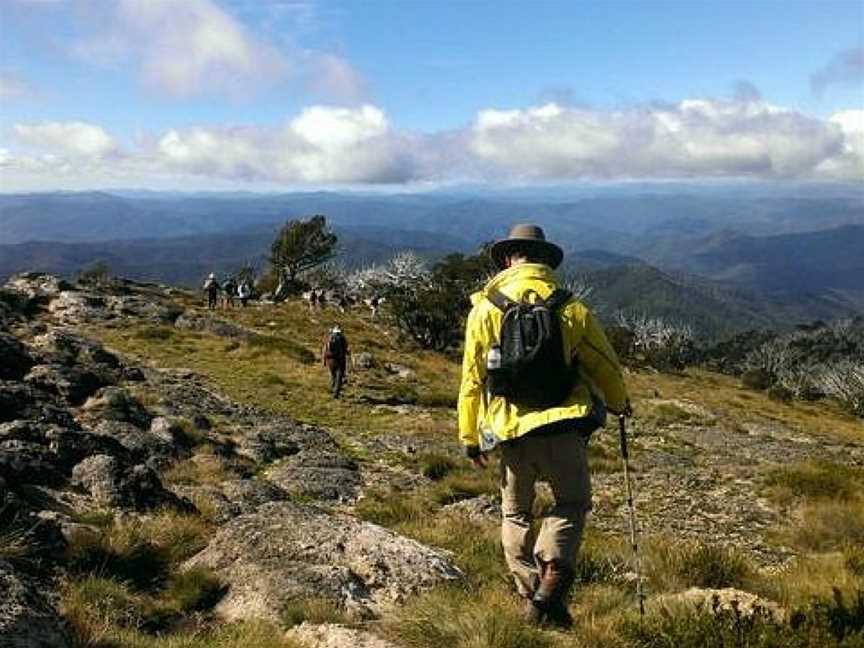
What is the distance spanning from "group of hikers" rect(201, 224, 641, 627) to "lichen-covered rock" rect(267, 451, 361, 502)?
22.6 feet

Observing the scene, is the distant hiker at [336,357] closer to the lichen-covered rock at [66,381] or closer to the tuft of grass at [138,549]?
the lichen-covered rock at [66,381]

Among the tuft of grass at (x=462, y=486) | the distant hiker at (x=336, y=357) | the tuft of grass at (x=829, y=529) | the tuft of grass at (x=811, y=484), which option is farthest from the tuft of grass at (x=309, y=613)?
the distant hiker at (x=336, y=357)

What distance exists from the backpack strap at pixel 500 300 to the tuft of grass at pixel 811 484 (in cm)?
1105

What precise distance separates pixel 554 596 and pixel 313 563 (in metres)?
2.49

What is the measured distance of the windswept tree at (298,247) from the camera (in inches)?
3056

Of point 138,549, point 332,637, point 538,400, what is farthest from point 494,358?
point 138,549

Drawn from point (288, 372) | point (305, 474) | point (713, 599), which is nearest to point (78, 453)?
point (305, 474)

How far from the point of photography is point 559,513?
6.01 meters

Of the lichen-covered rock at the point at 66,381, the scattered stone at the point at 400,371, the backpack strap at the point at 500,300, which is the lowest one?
the scattered stone at the point at 400,371

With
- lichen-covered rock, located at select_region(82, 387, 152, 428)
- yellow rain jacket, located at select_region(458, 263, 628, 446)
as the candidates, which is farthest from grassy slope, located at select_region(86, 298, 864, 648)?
lichen-covered rock, located at select_region(82, 387, 152, 428)

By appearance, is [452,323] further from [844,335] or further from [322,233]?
[844,335]

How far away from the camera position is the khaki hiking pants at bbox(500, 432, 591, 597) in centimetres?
590

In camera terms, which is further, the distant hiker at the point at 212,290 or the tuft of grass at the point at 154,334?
the distant hiker at the point at 212,290

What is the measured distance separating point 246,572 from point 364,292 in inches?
3489
